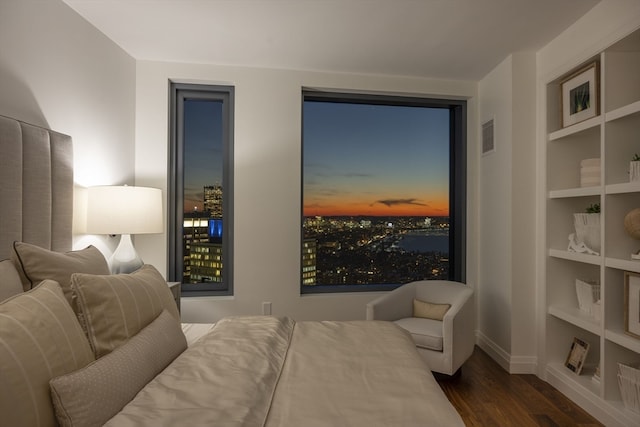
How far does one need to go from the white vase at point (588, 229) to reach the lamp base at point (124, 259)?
10.8 ft

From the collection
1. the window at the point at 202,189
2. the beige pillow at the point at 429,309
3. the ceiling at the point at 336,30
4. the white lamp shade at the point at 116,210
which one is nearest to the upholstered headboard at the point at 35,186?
the white lamp shade at the point at 116,210

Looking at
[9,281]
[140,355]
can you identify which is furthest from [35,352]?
[9,281]

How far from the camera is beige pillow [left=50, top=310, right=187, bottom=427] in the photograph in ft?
3.15

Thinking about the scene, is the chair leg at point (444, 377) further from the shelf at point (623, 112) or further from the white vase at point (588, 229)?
the shelf at point (623, 112)

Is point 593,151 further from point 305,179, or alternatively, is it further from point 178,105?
point 178,105

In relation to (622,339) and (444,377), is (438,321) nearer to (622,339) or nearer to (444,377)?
(444,377)

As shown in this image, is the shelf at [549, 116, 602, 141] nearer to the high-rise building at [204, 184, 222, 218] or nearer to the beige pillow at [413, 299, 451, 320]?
the beige pillow at [413, 299, 451, 320]

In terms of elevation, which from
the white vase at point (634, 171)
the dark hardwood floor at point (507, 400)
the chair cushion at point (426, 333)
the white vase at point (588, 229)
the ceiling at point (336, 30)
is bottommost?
the dark hardwood floor at point (507, 400)

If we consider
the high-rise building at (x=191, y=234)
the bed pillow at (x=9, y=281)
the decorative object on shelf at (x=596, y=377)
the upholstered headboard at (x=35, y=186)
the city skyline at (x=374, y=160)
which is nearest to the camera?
the bed pillow at (x=9, y=281)

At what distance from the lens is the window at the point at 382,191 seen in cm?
374

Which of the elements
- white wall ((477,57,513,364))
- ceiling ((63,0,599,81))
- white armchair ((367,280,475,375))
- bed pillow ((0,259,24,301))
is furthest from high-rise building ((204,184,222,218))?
white wall ((477,57,513,364))

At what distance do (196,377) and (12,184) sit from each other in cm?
135

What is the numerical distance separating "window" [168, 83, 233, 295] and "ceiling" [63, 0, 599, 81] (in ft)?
1.40

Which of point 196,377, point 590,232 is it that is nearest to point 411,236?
point 590,232
